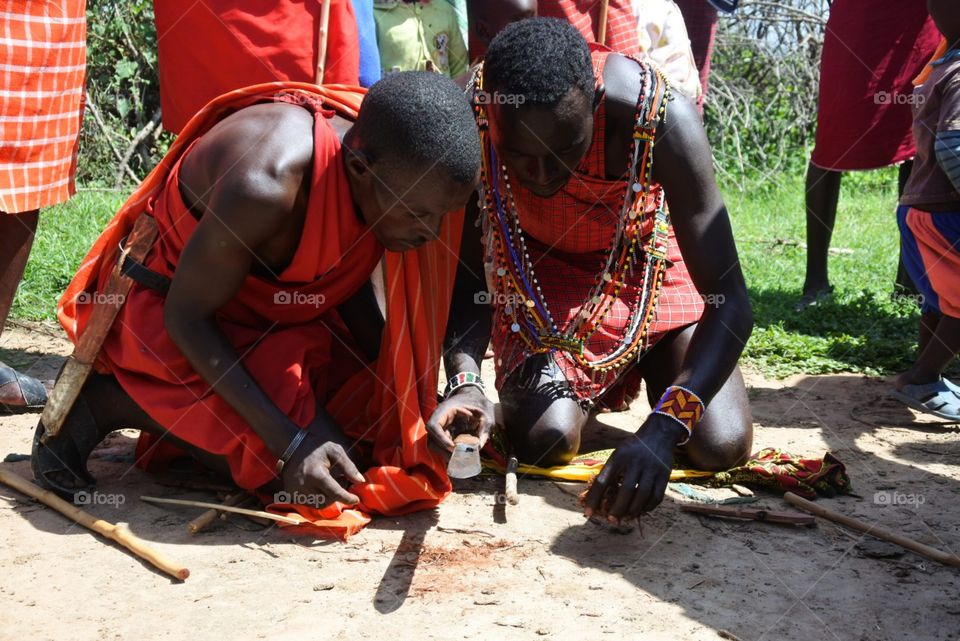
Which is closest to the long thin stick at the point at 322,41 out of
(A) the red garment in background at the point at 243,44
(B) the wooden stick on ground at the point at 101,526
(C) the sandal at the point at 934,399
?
(A) the red garment in background at the point at 243,44

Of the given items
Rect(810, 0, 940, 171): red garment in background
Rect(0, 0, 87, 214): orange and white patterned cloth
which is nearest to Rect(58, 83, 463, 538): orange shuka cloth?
Rect(0, 0, 87, 214): orange and white patterned cloth

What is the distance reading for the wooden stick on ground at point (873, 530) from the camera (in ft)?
8.99

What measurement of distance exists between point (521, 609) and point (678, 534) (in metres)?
0.66

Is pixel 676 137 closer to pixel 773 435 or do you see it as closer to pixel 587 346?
pixel 587 346

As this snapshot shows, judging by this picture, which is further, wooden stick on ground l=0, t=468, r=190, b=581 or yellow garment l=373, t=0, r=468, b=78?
yellow garment l=373, t=0, r=468, b=78

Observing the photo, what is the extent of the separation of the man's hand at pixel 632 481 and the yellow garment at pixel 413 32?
2.46m

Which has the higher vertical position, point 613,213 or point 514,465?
point 613,213

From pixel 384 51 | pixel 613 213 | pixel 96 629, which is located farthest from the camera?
pixel 384 51

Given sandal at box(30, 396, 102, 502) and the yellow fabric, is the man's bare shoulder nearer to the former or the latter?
sandal at box(30, 396, 102, 502)

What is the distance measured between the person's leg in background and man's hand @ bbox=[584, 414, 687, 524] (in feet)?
7.03

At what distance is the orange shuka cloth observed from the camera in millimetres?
2877

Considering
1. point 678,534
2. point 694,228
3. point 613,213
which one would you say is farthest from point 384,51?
point 678,534

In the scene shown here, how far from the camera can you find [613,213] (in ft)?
11.3

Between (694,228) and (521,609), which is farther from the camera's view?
(694,228)
